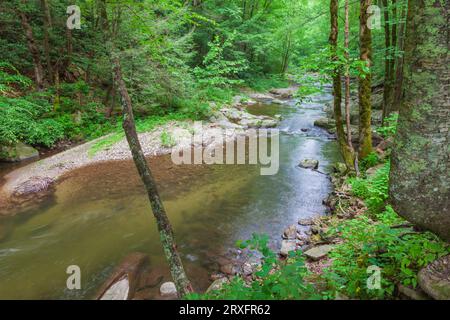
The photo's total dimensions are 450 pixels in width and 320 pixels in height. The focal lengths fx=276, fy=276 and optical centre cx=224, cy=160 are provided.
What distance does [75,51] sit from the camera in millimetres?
15398

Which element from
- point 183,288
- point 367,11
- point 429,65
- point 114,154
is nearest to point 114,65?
point 183,288

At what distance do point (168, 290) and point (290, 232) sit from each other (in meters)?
3.05

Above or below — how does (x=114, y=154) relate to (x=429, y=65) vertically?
below

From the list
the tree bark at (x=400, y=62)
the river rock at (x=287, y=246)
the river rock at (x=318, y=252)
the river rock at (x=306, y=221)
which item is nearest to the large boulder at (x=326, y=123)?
the tree bark at (x=400, y=62)

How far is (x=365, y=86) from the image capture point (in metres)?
7.45

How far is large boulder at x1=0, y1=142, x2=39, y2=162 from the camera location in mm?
10523

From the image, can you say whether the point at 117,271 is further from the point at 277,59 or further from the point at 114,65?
the point at 277,59

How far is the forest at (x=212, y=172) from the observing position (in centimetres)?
273

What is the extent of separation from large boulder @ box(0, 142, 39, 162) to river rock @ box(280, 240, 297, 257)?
10534mm

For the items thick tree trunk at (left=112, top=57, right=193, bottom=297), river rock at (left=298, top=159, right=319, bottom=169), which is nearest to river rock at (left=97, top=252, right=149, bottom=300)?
thick tree trunk at (left=112, top=57, right=193, bottom=297)

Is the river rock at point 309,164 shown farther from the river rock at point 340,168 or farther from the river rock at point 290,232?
the river rock at point 290,232

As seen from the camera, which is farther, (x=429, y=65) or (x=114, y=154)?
(x=114, y=154)

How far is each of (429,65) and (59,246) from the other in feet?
24.1

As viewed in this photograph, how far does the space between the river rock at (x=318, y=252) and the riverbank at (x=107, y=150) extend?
7786mm
